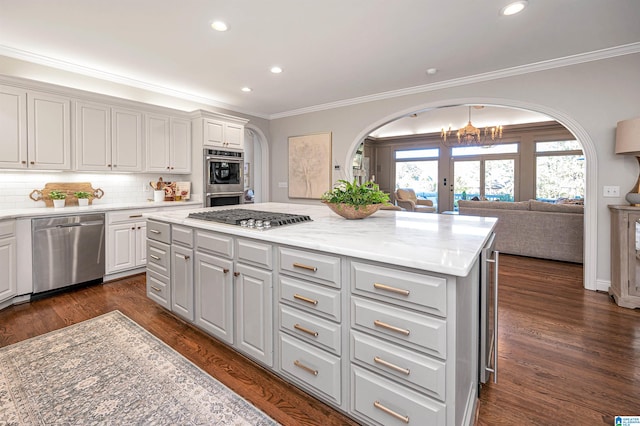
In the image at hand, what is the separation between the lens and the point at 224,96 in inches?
199

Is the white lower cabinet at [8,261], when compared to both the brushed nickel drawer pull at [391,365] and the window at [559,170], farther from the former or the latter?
the window at [559,170]

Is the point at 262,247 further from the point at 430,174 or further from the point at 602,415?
the point at 430,174

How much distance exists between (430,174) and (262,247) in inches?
341

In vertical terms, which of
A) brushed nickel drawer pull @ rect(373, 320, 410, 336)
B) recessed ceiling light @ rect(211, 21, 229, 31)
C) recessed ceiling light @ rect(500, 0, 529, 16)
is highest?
recessed ceiling light @ rect(211, 21, 229, 31)

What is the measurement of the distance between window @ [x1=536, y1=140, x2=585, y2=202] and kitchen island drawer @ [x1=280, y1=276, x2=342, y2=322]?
8.29 meters

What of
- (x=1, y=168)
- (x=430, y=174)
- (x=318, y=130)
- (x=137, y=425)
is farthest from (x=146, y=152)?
(x=430, y=174)

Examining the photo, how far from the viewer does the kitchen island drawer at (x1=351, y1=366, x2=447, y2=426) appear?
119 cm

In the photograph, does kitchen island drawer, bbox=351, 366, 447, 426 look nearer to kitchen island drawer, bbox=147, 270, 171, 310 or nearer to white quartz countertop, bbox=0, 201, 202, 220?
kitchen island drawer, bbox=147, 270, 171, 310

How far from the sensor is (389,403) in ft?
4.24

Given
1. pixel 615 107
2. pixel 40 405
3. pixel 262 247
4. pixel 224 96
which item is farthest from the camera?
pixel 224 96

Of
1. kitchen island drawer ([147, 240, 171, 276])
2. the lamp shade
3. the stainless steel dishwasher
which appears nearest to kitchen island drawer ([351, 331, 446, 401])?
kitchen island drawer ([147, 240, 171, 276])

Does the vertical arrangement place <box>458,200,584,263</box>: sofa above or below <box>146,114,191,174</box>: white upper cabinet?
below

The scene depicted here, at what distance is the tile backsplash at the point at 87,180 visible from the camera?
3.33m

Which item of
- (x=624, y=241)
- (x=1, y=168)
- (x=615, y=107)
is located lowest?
(x=624, y=241)
